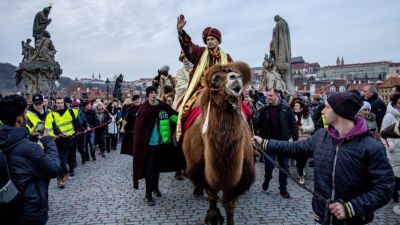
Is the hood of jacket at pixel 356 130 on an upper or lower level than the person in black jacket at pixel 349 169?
upper

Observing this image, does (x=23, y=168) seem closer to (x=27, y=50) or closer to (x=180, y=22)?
(x=180, y=22)

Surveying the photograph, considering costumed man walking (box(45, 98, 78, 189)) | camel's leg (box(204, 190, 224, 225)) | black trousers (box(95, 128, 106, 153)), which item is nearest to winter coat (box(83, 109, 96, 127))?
black trousers (box(95, 128, 106, 153))

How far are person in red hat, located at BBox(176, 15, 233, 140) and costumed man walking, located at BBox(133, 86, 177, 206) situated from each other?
100 cm

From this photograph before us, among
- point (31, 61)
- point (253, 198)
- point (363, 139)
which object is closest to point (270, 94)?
point (253, 198)

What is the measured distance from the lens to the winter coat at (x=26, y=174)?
9.80ft

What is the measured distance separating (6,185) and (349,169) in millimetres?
2846

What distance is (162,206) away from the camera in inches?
255

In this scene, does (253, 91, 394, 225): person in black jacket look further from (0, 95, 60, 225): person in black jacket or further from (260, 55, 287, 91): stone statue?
(260, 55, 287, 91): stone statue

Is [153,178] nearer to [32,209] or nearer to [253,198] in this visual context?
[253,198]

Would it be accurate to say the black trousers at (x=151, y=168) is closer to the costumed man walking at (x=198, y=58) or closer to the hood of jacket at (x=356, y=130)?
the costumed man walking at (x=198, y=58)

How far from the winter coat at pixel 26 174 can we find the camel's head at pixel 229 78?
6.70 feet

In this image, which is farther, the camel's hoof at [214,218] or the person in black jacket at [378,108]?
the person in black jacket at [378,108]

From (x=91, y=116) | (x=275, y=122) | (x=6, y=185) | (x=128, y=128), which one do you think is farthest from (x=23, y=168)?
(x=91, y=116)

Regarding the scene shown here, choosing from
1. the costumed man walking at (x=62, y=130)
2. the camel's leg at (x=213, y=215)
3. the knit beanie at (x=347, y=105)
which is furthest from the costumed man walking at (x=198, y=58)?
the costumed man walking at (x=62, y=130)
